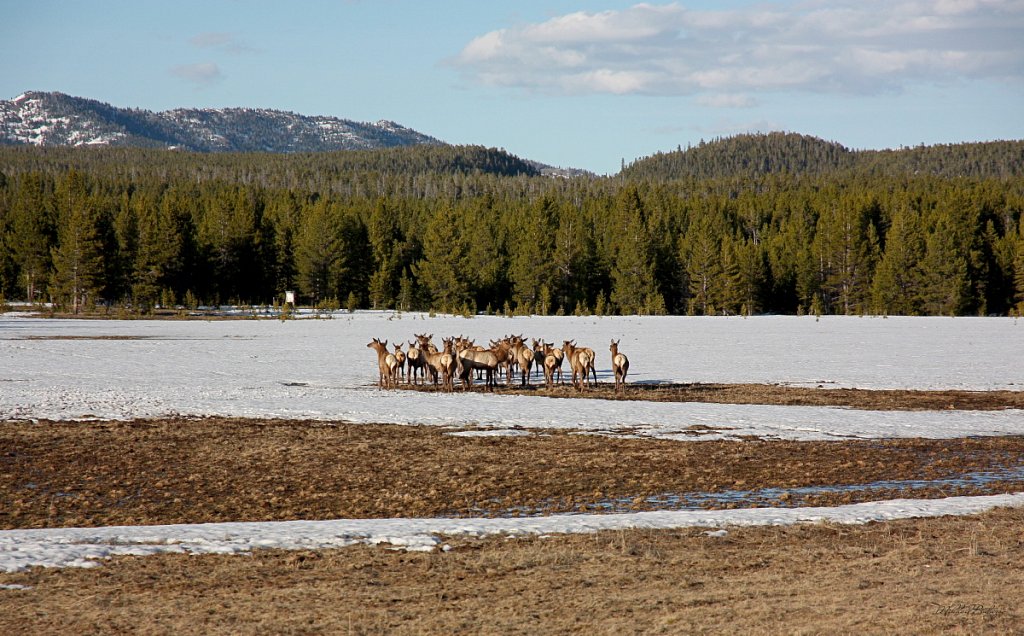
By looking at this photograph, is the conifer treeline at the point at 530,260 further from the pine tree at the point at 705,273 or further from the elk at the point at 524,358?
the elk at the point at 524,358

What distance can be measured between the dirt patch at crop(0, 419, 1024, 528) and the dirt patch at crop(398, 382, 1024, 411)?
5774 millimetres

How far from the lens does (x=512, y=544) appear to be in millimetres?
11625

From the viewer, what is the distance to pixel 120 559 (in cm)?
1083

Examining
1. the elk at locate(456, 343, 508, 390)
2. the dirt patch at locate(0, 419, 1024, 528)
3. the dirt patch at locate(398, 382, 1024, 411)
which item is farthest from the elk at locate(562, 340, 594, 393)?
the dirt patch at locate(0, 419, 1024, 528)

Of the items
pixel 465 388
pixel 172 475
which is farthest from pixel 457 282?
pixel 172 475

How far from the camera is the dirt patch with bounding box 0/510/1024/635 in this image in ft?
27.8

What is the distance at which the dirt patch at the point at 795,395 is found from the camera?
85.0ft

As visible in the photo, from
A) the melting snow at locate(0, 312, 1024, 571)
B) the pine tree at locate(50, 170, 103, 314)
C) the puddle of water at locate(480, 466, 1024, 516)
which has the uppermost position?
the pine tree at locate(50, 170, 103, 314)

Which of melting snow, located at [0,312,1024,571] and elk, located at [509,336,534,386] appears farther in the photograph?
elk, located at [509,336,534,386]

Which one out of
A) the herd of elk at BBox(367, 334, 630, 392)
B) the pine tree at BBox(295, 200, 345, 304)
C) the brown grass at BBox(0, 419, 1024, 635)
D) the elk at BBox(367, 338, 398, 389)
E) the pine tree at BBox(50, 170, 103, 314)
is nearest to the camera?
the brown grass at BBox(0, 419, 1024, 635)

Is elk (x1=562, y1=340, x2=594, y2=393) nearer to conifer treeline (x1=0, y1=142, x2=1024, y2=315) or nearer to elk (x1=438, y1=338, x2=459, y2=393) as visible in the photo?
elk (x1=438, y1=338, x2=459, y2=393)

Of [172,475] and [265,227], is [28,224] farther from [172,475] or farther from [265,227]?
[172,475]

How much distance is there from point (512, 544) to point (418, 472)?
5312mm

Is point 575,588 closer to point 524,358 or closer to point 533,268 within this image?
point 524,358
